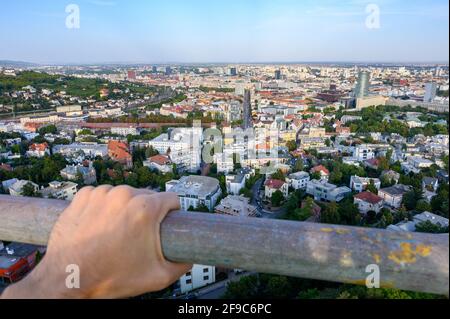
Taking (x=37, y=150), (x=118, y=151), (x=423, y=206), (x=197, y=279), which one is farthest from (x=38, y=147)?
(x=423, y=206)

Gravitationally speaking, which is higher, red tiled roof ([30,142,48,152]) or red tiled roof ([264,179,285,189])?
red tiled roof ([30,142,48,152])

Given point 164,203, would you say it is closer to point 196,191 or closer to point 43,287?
point 43,287

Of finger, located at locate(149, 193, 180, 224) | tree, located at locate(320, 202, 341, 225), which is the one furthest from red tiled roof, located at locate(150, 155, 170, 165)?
finger, located at locate(149, 193, 180, 224)

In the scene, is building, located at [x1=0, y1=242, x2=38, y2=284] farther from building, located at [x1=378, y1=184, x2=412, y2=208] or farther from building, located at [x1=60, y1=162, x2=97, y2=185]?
building, located at [x1=378, y1=184, x2=412, y2=208]

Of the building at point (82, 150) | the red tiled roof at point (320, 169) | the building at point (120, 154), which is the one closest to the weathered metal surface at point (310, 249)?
the red tiled roof at point (320, 169)

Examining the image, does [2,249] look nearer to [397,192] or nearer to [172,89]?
[397,192]
